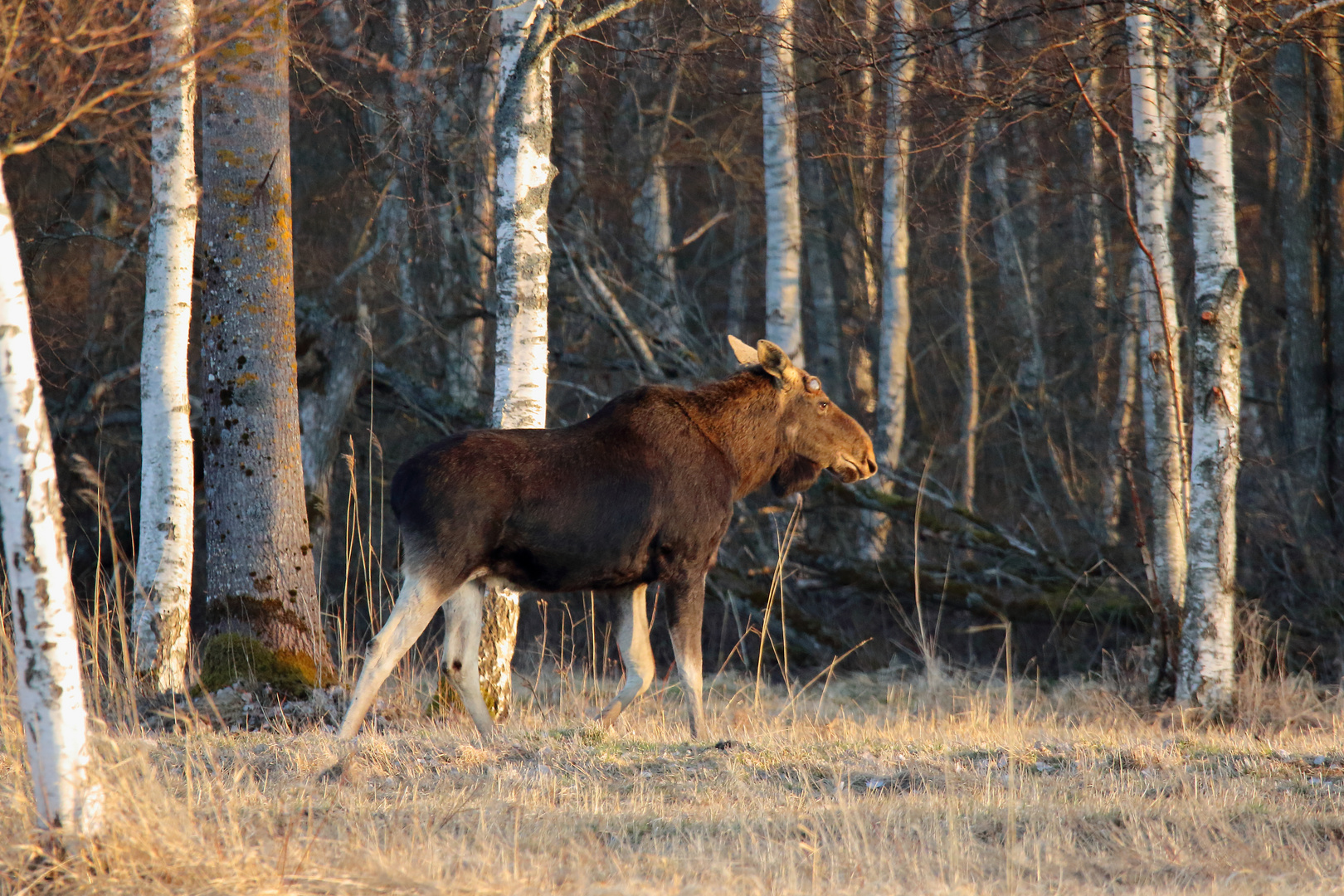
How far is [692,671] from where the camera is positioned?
743 cm

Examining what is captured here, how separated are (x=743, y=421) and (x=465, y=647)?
2.16 metres

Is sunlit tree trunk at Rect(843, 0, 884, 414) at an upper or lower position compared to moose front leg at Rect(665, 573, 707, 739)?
upper

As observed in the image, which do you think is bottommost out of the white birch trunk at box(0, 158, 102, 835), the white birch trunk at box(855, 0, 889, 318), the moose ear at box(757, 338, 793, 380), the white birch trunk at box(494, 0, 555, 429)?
the white birch trunk at box(0, 158, 102, 835)

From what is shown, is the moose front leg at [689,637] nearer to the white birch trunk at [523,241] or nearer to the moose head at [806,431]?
the moose head at [806,431]

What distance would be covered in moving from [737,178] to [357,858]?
48.7ft

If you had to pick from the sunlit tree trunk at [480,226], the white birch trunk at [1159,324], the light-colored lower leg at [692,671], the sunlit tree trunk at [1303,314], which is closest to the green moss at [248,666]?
the light-colored lower leg at [692,671]

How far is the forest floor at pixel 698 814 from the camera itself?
4016 mm

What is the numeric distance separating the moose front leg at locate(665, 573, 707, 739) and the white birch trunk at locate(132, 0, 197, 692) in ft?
10.2

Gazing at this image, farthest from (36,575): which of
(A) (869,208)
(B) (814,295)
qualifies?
(B) (814,295)

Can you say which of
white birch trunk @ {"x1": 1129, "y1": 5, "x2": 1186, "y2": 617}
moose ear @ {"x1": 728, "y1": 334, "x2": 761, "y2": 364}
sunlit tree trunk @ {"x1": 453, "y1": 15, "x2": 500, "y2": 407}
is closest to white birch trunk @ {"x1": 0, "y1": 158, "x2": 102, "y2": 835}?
moose ear @ {"x1": 728, "y1": 334, "x2": 761, "y2": 364}

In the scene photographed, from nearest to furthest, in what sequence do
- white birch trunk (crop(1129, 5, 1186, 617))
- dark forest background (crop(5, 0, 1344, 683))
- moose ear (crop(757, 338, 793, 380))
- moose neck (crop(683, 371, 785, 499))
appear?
moose neck (crop(683, 371, 785, 499)), moose ear (crop(757, 338, 793, 380)), white birch trunk (crop(1129, 5, 1186, 617)), dark forest background (crop(5, 0, 1344, 683))

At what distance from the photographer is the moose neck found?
306 inches

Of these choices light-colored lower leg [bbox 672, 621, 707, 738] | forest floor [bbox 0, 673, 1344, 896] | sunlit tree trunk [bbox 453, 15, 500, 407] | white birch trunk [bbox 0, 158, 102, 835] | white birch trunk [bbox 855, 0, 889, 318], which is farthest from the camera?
sunlit tree trunk [bbox 453, 15, 500, 407]

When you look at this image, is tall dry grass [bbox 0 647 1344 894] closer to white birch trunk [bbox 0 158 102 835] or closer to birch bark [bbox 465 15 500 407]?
white birch trunk [bbox 0 158 102 835]
